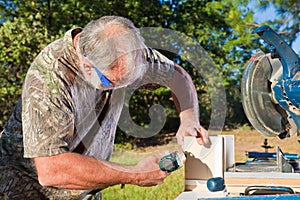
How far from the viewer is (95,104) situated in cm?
203

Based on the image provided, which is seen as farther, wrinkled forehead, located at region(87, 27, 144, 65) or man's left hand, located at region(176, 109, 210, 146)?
man's left hand, located at region(176, 109, 210, 146)

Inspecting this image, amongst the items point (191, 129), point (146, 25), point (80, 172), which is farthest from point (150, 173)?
point (146, 25)

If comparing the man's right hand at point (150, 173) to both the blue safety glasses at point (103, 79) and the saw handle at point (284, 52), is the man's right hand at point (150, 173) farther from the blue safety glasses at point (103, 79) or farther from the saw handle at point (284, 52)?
the saw handle at point (284, 52)

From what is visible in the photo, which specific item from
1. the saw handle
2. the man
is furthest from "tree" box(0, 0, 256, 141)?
the man

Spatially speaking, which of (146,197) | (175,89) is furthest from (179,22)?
(175,89)

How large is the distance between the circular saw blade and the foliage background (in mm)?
3343

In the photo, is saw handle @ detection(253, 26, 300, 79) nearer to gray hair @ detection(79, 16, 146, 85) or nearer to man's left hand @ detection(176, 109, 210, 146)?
man's left hand @ detection(176, 109, 210, 146)

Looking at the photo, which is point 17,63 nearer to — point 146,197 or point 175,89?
point 146,197

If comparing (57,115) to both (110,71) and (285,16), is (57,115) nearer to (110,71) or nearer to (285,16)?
(110,71)

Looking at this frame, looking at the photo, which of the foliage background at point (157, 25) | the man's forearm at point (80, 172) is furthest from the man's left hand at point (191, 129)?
the foliage background at point (157, 25)

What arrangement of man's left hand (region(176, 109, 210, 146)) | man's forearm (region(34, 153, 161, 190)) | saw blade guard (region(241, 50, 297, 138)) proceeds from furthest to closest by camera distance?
saw blade guard (region(241, 50, 297, 138)) < man's left hand (region(176, 109, 210, 146)) < man's forearm (region(34, 153, 161, 190))

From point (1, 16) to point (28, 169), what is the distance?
5.42 meters

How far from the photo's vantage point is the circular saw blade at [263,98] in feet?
6.67

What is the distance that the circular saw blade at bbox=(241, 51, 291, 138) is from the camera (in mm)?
2033
